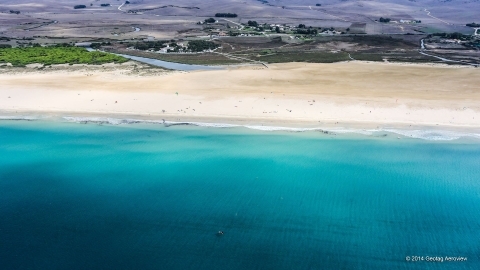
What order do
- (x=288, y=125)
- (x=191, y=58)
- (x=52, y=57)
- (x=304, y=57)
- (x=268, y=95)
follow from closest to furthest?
1. (x=288, y=125)
2. (x=268, y=95)
3. (x=52, y=57)
4. (x=304, y=57)
5. (x=191, y=58)

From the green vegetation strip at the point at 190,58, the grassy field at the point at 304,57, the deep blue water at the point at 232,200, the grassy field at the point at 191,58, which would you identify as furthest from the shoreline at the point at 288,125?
the grassy field at the point at 304,57

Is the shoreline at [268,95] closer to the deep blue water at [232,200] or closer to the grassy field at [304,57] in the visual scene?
the deep blue water at [232,200]

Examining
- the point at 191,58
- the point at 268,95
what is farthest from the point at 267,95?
the point at 191,58

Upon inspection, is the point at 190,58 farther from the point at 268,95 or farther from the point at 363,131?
the point at 363,131

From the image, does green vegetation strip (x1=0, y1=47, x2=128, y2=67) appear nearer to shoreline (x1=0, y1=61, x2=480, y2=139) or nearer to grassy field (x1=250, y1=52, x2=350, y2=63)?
shoreline (x1=0, y1=61, x2=480, y2=139)

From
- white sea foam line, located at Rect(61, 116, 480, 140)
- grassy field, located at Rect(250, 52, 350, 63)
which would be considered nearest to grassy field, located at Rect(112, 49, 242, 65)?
grassy field, located at Rect(250, 52, 350, 63)
